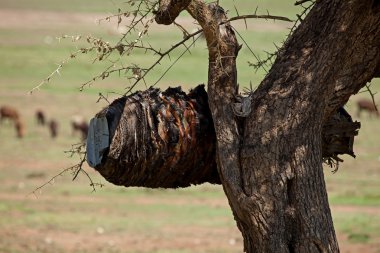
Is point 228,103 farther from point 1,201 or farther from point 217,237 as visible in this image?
point 1,201

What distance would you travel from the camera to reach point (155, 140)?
17.7 feet

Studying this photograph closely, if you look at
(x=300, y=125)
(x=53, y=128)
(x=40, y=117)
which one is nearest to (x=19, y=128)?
(x=53, y=128)

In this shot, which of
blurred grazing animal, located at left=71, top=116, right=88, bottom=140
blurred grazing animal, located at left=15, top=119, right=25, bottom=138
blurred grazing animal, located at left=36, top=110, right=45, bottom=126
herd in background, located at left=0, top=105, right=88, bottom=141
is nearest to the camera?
blurred grazing animal, located at left=71, top=116, right=88, bottom=140

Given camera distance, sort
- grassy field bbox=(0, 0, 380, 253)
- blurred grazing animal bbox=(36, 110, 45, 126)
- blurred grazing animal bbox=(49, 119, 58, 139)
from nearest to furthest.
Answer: grassy field bbox=(0, 0, 380, 253), blurred grazing animal bbox=(49, 119, 58, 139), blurred grazing animal bbox=(36, 110, 45, 126)

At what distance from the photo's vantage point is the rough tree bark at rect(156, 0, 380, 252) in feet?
18.0

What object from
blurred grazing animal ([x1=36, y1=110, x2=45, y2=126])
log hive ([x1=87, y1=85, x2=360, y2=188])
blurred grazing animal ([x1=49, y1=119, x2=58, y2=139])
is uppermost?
blurred grazing animal ([x1=36, y1=110, x2=45, y2=126])

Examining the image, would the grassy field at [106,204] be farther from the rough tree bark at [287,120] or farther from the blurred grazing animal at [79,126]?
the rough tree bark at [287,120]

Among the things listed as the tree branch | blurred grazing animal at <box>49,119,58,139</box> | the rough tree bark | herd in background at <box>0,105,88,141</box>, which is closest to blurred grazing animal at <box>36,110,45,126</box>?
herd in background at <box>0,105,88,141</box>

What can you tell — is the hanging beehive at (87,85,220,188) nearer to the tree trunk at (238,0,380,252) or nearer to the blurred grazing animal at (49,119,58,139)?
the tree trunk at (238,0,380,252)

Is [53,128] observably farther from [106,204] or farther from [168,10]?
[168,10]

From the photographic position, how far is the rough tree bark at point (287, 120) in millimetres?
5484

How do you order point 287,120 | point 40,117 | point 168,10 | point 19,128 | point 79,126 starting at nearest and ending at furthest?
point 168,10, point 287,120, point 79,126, point 19,128, point 40,117

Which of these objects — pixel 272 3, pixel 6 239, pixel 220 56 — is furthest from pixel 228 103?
pixel 272 3

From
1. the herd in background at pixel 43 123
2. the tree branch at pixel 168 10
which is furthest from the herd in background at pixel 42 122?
the tree branch at pixel 168 10
